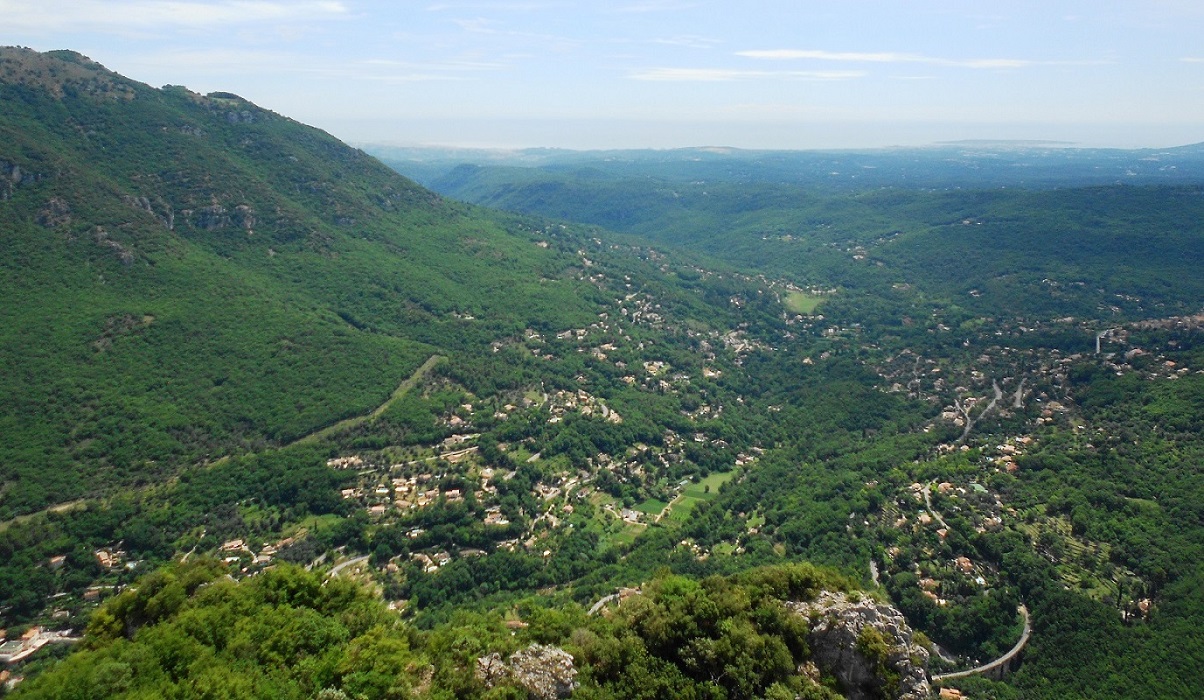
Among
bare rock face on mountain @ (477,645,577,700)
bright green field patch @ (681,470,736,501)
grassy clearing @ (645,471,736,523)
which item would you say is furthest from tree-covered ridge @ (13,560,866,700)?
bright green field patch @ (681,470,736,501)

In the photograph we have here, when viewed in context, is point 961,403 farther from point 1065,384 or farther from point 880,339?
point 880,339

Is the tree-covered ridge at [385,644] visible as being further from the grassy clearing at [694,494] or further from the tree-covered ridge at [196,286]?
the tree-covered ridge at [196,286]

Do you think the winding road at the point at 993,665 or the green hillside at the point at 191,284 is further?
the green hillside at the point at 191,284

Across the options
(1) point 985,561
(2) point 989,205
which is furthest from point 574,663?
(2) point 989,205

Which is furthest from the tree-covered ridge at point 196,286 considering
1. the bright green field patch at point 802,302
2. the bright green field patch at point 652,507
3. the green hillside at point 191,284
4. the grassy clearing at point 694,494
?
the bright green field patch at point 802,302

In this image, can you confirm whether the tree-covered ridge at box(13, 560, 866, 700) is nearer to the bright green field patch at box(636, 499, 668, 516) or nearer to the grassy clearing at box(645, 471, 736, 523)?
the grassy clearing at box(645, 471, 736, 523)
